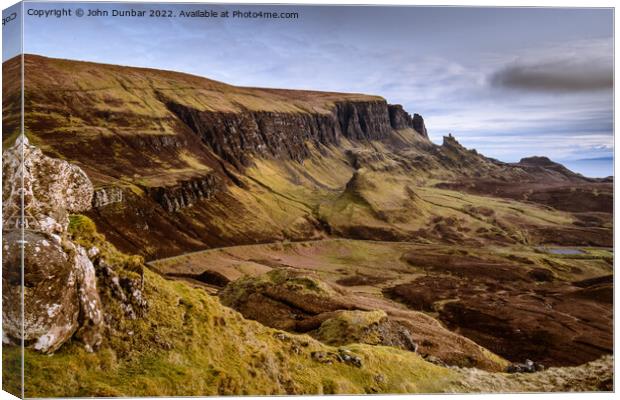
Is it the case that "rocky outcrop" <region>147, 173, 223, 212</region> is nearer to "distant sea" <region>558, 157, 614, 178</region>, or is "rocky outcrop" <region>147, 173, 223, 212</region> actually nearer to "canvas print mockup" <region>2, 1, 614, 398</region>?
"canvas print mockup" <region>2, 1, 614, 398</region>

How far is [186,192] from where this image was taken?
83250mm

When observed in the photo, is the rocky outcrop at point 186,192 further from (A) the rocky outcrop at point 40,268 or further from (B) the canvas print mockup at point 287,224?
(A) the rocky outcrop at point 40,268

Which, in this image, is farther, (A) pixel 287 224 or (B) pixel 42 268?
(A) pixel 287 224

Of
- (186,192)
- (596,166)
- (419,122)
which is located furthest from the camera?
(419,122)

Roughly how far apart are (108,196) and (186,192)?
20.7 meters

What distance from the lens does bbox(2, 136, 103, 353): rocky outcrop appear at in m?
23.0

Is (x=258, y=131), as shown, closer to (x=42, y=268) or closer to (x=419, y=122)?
(x=419, y=122)

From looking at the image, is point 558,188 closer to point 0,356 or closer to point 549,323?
point 549,323

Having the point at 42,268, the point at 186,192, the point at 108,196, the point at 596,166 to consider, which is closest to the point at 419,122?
the point at 186,192

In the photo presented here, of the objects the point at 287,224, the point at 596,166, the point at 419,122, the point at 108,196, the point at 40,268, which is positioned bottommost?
the point at 287,224

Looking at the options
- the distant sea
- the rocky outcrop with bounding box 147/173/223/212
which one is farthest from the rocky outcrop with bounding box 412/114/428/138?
the rocky outcrop with bounding box 147/173/223/212

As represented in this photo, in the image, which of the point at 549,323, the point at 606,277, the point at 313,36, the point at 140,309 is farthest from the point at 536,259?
the point at 140,309

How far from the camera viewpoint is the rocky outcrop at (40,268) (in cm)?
2297

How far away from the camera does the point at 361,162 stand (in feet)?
577
